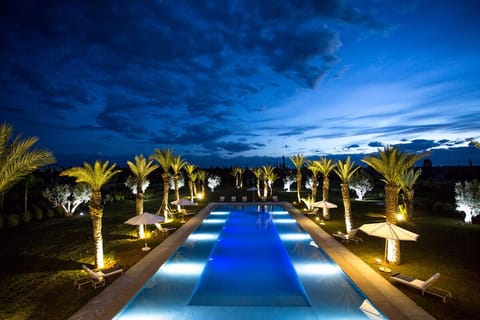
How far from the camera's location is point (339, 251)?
11.5 m

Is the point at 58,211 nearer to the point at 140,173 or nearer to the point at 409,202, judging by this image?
the point at 140,173

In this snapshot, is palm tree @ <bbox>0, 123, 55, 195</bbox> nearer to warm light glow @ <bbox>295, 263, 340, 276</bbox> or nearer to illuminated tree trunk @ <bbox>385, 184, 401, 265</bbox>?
warm light glow @ <bbox>295, 263, 340, 276</bbox>

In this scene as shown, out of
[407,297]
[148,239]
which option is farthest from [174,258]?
[407,297]

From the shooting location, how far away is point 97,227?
10.2m

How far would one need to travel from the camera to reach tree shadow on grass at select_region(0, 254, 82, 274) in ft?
32.9

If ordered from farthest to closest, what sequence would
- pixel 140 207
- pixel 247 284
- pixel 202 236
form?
pixel 202 236
pixel 140 207
pixel 247 284

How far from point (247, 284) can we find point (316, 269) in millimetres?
2830

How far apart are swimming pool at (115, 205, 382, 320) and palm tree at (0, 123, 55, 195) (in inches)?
199

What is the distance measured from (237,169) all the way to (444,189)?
31.8 m

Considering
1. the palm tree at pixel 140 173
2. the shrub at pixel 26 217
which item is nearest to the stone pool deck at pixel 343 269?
the palm tree at pixel 140 173

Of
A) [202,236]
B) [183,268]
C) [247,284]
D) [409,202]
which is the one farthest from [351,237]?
[409,202]

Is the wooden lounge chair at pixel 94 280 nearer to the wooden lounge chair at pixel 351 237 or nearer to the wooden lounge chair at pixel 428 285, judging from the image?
the wooden lounge chair at pixel 428 285

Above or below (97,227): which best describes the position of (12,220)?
below

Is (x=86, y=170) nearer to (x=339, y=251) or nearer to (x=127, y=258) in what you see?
(x=127, y=258)
